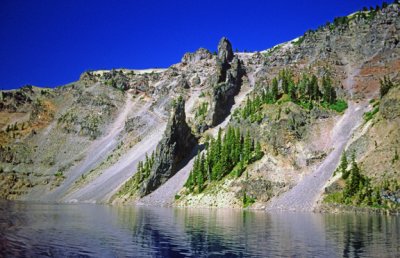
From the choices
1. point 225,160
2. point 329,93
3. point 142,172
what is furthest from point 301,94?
point 142,172

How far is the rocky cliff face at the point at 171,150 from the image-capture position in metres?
157

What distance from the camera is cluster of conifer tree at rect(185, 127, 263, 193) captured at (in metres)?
141

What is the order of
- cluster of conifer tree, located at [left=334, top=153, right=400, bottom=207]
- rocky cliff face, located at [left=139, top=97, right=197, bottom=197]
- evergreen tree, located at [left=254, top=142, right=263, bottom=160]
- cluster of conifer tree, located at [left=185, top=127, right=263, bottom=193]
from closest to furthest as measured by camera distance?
cluster of conifer tree, located at [left=334, top=153, right=400, bottom=207] → evergreen tree, located at [left=254, top=142, right=263, bottom=160] → cluster of conifer tree, located at [left=185, top=127, right=263, bottom=193] → rocky cliff face, located at [left=139, top=97, right=197, bottom=197]

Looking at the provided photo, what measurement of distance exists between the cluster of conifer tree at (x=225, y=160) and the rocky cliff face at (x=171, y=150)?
14075mm

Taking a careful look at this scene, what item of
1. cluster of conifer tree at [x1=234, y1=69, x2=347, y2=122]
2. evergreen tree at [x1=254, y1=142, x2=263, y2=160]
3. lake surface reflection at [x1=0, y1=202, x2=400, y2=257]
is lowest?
lake surface reflection at [x1=0, y1=202, x2=400, y2=257]

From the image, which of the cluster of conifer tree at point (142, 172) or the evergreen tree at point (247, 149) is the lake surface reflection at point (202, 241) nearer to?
the evergreen tree at point (247, 149)

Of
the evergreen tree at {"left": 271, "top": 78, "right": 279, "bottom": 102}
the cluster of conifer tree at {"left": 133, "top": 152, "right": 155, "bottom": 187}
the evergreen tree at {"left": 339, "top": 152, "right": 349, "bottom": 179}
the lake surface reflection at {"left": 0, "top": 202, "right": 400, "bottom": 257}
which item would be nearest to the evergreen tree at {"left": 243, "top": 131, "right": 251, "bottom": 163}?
the evergreen tree at {"left": 271, "top": 78, "right": 279, "bottom": 102}

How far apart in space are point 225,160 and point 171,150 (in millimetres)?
27475

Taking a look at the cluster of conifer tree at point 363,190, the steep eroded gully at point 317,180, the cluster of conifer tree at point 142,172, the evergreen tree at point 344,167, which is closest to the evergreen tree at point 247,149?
the steep eroded gully at point 317,180

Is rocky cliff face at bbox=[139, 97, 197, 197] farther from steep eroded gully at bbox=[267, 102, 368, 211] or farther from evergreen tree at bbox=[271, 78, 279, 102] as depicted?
steep eroded gully at bbox=[267, 102, 368, 211]

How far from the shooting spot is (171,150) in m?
163

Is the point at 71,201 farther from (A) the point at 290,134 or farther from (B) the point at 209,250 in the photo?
(B) the point at 209,250

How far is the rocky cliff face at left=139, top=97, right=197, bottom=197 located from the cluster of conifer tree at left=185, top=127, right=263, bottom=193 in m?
14.1

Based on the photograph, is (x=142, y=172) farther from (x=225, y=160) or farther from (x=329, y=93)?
(x=329, y=93)
